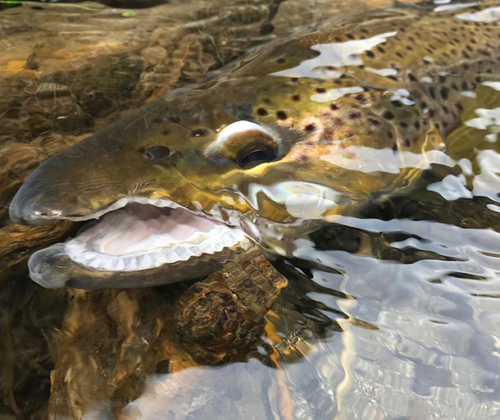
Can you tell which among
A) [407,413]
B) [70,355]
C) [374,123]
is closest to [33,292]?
[70,355]

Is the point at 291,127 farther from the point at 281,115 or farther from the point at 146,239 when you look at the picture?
the point at 146,239

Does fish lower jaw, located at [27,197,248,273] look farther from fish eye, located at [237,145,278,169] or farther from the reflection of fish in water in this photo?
fish eye, located at [237,145,278,169]

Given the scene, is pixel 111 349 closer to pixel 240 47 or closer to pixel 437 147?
pixel 437 147

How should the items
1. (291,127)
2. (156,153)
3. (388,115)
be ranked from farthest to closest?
(388,115), (291,127), (156,153)

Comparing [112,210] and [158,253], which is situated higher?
[112,210]

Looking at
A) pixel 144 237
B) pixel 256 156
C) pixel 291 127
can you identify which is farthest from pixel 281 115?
pixel 144 237

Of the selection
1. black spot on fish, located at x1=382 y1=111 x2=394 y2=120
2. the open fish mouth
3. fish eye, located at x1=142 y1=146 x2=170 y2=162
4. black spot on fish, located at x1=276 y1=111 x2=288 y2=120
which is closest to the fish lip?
the open fish mouth

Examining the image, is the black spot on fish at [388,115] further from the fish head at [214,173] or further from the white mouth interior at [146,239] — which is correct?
the white mouth interior at [146,239]
